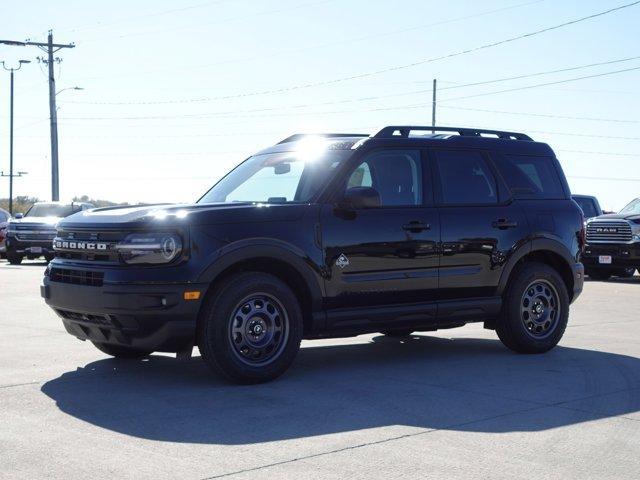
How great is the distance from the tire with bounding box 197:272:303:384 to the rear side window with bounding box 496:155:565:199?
2.72 metres

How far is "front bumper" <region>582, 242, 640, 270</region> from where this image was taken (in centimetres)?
2003

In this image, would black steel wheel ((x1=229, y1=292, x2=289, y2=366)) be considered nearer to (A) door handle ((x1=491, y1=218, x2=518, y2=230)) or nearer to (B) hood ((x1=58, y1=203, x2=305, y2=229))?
(B) hood ((x1=58, y1=203, x2=305, y2=229))

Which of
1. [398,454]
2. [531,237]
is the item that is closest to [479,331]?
[531,237]

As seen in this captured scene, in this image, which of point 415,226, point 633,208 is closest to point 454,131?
point 415,226

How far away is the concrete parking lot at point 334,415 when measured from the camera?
506 centimetres

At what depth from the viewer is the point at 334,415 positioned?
6.22m

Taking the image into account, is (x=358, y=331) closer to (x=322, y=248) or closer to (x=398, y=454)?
(x=322, y=248)

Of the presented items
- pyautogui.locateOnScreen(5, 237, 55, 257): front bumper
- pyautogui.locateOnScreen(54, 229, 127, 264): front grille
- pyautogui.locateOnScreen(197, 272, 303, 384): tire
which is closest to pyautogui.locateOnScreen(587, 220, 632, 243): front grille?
pyautogui.locateOnScreen(197, 272, 303, 384): tire

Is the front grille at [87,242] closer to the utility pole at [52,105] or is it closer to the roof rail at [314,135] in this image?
the roof rail at [314,135]

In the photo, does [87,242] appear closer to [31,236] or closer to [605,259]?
[605,259]

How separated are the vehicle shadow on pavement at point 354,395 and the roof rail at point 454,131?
1.96 m

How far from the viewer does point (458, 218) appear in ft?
27.7

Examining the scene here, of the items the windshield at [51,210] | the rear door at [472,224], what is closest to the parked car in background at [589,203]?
the windshield at [51,210]

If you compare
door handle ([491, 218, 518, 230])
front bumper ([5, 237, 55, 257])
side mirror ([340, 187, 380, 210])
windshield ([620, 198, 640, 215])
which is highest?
side mirror ([340, 187, 380, 210])
